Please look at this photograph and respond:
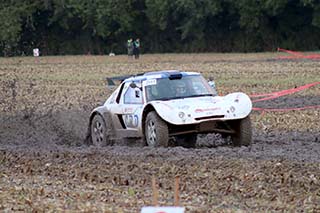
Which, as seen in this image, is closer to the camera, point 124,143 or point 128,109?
point 128,109

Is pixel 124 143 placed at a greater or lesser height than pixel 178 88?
lesser

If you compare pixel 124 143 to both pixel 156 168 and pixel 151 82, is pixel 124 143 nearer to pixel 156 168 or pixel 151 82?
pixel 151 82

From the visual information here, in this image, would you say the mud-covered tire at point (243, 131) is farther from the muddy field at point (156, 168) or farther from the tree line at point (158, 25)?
the tree line at point (158, 25)

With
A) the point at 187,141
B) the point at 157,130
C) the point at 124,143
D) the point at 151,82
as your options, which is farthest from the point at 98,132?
the point at 157,130

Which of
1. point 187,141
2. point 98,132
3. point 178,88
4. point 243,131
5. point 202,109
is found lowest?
point 187,141

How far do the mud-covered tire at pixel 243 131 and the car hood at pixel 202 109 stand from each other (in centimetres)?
22

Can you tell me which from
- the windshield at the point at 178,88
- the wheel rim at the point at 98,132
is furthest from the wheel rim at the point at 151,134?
the wheel rim at the point at 98,132

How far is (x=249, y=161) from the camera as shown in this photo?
546 inches

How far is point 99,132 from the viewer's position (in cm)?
1864

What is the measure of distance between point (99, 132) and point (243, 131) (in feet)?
11.0

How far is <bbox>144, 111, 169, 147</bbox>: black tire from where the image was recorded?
1630 centimetres

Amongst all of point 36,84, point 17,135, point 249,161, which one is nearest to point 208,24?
point 36,84

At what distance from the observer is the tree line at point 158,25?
73.9m

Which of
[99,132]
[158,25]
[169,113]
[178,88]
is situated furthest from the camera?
[158,25]
